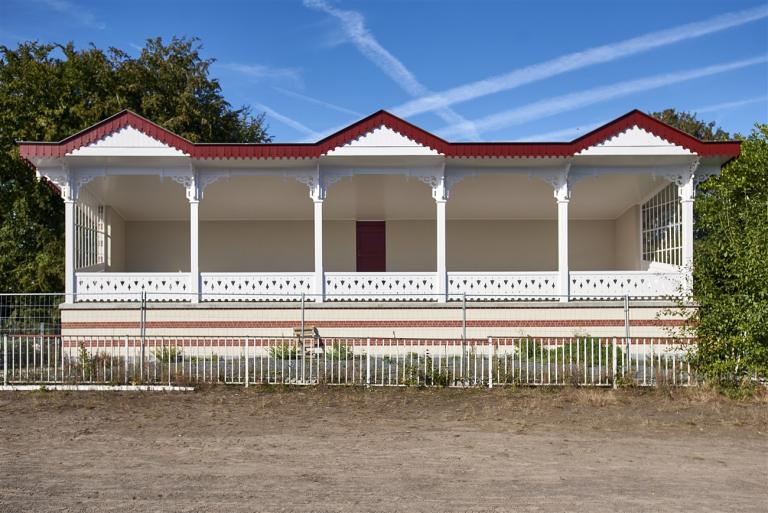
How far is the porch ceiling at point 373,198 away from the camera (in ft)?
59.3

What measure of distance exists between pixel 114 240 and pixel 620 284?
48.7 feet

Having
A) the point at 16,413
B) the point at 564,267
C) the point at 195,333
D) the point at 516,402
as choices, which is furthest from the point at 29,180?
the point at 516,402

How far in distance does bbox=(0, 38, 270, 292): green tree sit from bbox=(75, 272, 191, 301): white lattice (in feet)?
36.5

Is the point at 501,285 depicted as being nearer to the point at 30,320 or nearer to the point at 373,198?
the point at 373,198

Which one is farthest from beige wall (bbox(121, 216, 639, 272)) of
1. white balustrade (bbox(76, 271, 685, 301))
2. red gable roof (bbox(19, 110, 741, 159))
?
red gable roof (bbox(19, 110, 741, 159))

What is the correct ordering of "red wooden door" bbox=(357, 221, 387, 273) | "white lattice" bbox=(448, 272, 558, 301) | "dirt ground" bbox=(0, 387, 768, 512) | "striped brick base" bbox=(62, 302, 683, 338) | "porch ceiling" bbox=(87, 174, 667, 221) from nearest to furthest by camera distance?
"dirt ground" bbox=(0, 387, 768, 512), "striped brick base" bbox=(62, 302, 683, 338), "white lattice" bbox=(448, 272, 558, 301), "porch ceiling" bbox=(87, 174, 667, 221), "red wooden door" bbox=(357, 221, 387, 273)

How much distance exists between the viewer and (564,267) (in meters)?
15.8

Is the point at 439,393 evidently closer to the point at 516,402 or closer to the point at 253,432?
the point at 516,402

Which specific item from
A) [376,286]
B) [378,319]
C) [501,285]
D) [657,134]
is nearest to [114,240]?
[376,286]

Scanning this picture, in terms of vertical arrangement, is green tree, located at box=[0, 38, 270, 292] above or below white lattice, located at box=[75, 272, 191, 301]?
above

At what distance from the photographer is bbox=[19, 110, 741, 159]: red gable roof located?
50.7 feet

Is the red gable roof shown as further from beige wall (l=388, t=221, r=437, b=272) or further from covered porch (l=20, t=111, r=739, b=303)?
beige wall (l=388, t=221, r=437, b=272)

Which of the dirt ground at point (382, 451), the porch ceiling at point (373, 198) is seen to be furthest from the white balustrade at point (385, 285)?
the dirt ground at point (382, 451)

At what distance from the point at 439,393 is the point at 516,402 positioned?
133cm
